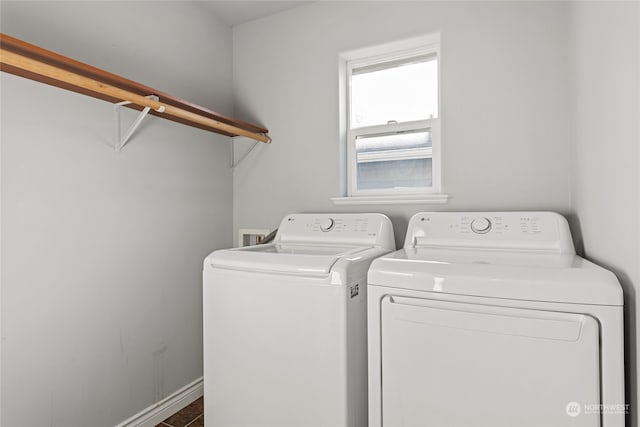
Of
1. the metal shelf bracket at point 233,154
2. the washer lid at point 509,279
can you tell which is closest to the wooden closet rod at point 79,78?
the metal shelf bracket at point 233,154

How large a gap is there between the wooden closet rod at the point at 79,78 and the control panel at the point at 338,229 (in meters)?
0.69

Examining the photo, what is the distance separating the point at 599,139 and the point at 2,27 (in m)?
2.19

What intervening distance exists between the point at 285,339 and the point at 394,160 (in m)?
1.24

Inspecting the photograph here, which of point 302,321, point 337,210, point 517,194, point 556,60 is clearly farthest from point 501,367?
point 556,60

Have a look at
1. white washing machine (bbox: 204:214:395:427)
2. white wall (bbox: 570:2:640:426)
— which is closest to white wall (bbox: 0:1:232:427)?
white washing machine (bbox: 204:214:395:427)

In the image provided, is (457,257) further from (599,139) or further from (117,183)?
(117,183)

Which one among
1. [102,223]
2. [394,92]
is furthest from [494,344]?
[102,223]

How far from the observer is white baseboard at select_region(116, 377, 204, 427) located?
1.81m

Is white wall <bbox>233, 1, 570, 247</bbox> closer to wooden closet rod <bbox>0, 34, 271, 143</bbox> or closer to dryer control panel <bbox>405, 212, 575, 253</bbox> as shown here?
dryer control panel <bbox>405, 212, 575, 253</bbox>

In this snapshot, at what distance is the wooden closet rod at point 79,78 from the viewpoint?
1.09 metres

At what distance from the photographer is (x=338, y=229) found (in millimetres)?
1909

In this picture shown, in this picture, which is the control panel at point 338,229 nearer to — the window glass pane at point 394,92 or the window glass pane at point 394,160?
the window glass pane at point 394,160

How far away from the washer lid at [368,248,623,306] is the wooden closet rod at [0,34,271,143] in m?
1.19

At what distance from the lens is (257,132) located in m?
2.35
